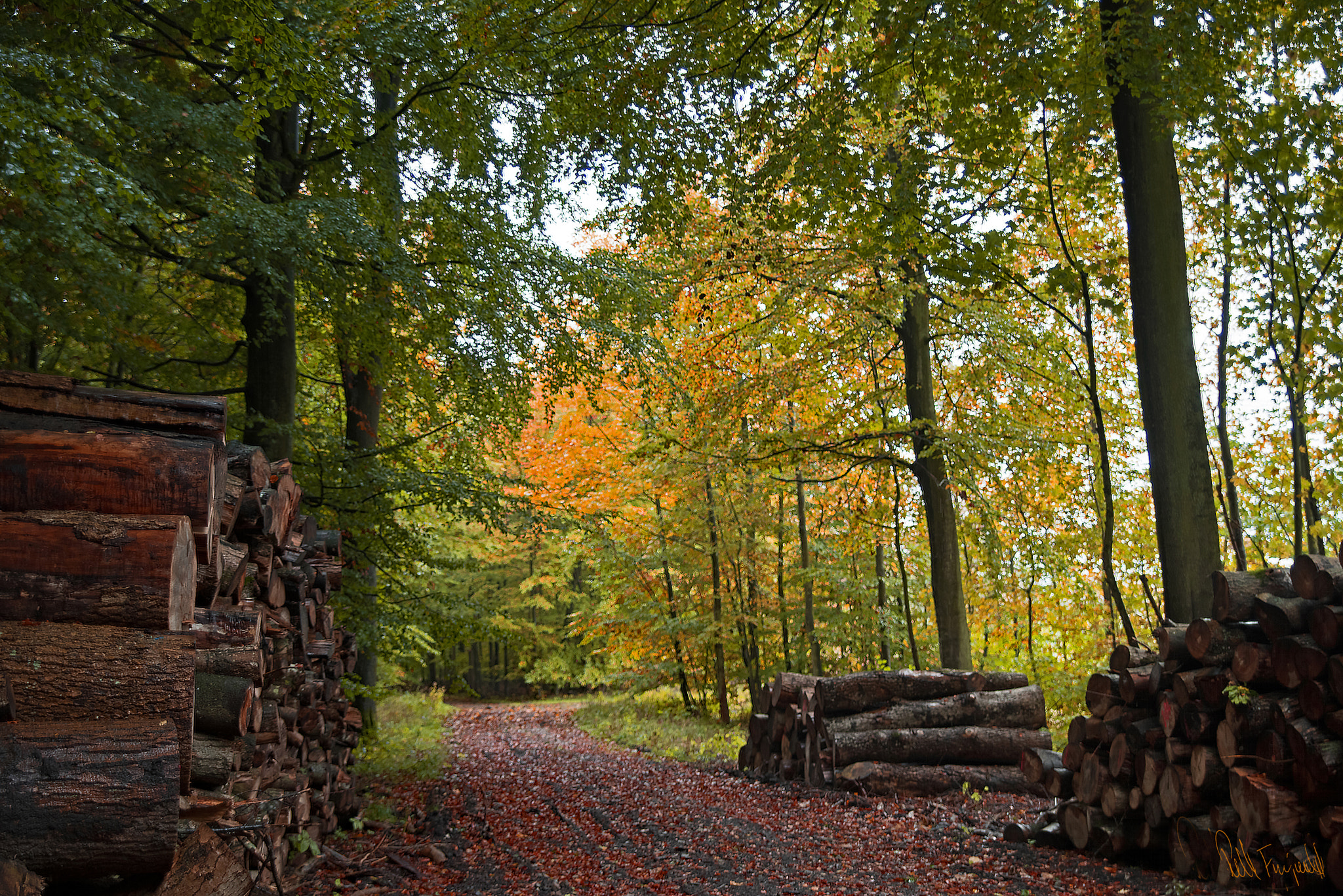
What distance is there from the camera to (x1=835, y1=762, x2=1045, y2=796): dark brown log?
29.2 feet

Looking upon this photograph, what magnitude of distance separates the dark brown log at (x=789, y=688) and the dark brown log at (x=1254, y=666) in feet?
19.0

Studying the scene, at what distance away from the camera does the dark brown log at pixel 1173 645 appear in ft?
18.5

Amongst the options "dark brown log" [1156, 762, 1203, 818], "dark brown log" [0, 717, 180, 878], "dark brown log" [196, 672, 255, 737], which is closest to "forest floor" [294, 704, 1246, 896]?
"dark brown log" [1156, 762, 1203, 818]

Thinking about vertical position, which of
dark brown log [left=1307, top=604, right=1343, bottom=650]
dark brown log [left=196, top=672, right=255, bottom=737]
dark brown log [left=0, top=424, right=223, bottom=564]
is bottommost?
dark brown log [left=196, top=672, right=255, bottom=737]

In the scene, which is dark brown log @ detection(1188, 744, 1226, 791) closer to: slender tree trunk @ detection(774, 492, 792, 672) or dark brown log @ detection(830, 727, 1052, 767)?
dark brown log @ detection(830, 727, 1052, 767)

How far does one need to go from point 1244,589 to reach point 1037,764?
2.64 metres

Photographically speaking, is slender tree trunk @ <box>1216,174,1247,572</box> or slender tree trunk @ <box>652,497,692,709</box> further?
slender tree trunk @ <box>652,497,692,709</box>

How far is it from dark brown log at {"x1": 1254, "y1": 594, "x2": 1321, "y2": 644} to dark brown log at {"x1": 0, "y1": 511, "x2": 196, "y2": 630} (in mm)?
6001

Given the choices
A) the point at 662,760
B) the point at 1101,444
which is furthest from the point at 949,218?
the point at 662,760

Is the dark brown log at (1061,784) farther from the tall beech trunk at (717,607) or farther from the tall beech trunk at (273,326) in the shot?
the tall beech trunk at (717,607)

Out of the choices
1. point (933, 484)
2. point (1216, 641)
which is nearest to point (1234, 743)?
point (1216, 641)

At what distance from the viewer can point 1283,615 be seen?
4.98 m

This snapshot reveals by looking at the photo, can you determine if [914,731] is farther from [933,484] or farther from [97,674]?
[97,674]

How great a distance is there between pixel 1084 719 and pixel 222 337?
10167 millimetres
